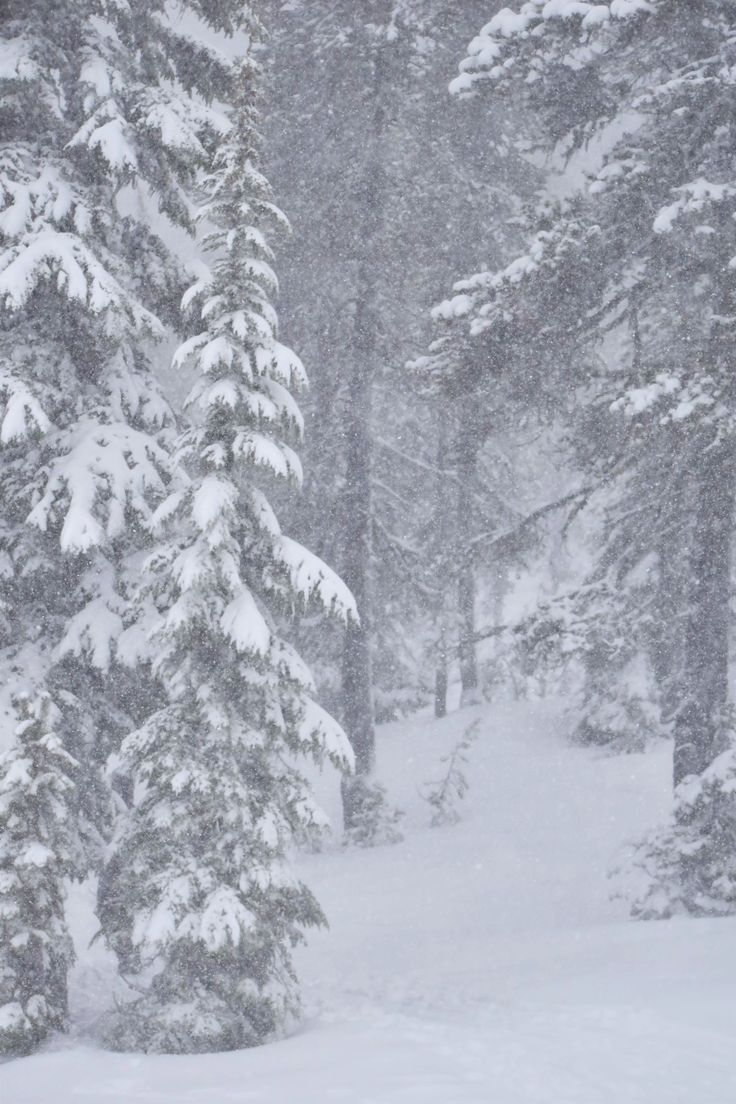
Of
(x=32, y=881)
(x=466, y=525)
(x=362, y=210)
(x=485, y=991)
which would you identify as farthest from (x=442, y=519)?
(x=32, y=881)

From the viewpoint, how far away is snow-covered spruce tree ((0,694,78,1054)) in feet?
26.5

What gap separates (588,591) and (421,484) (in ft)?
32.6

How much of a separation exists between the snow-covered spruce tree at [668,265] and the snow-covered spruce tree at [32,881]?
A: 19.6 ft

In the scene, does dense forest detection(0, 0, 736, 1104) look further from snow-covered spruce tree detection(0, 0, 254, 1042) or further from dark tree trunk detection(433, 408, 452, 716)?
dark tree trunk detection(433, 408, 452, 716)

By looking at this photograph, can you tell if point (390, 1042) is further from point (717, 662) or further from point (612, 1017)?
point (717, 662)

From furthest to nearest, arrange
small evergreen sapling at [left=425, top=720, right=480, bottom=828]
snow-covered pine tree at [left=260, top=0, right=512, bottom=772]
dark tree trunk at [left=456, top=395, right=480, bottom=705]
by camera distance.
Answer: dark tree trunk at [left=456, top=395, right=480, bottom=705], small evergreen sapling at [left=425, top=720, right=480, bottom=828], snow-covered pine tree at [left=260, top=0, right=512, bottom=772]

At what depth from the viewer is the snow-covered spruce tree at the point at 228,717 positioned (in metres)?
8.30

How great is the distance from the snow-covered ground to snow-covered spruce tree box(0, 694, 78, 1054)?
36 centimetres

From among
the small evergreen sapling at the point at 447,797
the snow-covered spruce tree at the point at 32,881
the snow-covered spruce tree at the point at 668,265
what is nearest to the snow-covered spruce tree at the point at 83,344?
the snow-covered spruce tree at the point at 32,881

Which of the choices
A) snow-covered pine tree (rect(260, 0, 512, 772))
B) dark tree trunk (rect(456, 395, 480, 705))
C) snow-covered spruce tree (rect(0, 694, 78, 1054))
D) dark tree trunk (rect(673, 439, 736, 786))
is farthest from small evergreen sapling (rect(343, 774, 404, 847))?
snow-covered spruce tree (rect(0, 694, 78, 1054))

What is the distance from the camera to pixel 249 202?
353 inches

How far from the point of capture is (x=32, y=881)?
815cm

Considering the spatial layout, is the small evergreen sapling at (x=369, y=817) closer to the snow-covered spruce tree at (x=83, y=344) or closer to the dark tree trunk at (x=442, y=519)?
the dark tree trunk at (x=442, y=519)

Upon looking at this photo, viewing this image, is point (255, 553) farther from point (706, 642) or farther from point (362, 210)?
point (362, 210)
